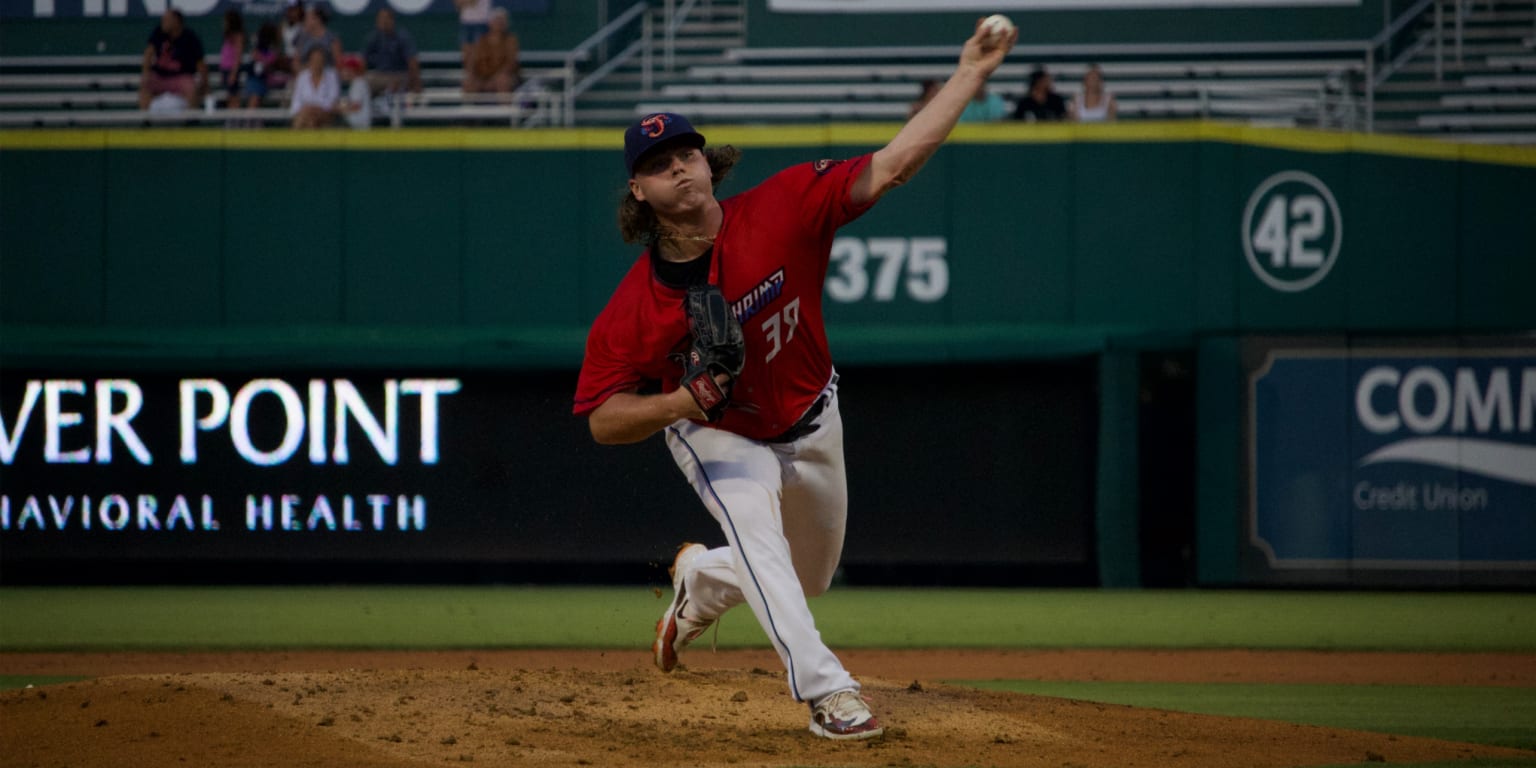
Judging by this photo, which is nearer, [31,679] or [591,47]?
[31,679]

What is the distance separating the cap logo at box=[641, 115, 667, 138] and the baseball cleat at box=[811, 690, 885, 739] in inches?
70.0

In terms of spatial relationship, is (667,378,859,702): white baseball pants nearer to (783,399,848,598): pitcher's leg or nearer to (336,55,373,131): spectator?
(783,399,848,598): pitcher's leg

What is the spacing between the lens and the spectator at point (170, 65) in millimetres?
14047

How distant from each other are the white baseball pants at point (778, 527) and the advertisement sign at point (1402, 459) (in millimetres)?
7484

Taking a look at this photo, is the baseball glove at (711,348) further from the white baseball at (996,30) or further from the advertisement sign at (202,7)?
the advertisement sign at (202,7)

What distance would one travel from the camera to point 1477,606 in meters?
11.4

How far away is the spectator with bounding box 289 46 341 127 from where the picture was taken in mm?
13367

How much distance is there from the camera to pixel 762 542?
5148 mm

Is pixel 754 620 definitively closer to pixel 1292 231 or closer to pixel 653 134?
pixel 1292 231

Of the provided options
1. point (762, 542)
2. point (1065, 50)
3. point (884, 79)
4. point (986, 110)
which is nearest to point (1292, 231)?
point (986, 110)

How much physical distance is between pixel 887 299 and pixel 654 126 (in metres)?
7.90

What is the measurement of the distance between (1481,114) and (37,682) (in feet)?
39.2

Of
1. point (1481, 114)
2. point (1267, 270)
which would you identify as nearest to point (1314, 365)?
point (1267, 270)

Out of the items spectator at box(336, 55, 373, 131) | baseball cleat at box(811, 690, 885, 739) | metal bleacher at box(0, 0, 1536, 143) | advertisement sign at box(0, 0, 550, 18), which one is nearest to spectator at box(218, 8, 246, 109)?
metal bleacher at box(0, 0, 1536, 143)
